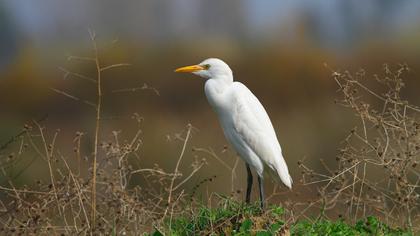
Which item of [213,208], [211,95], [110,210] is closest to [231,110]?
[211,95]

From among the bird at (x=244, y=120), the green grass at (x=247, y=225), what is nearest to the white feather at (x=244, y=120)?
the bird at (x=244, y=120)

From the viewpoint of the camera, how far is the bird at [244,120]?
3033 mm

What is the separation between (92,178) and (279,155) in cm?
75

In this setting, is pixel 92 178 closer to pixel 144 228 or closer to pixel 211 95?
pixel 144 228

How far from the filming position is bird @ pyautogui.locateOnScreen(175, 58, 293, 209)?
303 centimetres

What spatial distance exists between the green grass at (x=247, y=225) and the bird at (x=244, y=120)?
18cm

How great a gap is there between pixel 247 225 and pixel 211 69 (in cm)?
69

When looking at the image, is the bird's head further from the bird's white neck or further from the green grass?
the green grass

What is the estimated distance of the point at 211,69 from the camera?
3.04 metres

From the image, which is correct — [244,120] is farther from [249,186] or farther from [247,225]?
[247,225]

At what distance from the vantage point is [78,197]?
9.42 feet

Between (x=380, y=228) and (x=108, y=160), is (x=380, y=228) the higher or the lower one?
the lower one

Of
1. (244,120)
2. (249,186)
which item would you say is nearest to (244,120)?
(244,120)

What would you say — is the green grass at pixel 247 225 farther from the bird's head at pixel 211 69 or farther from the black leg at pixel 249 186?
the bird's head at pixel 211 69
